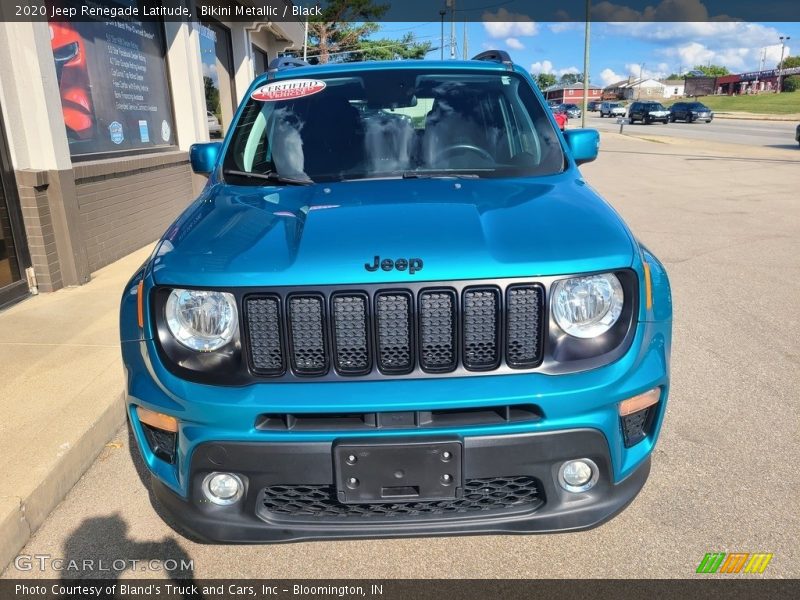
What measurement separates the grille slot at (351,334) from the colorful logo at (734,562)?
1.54 meters

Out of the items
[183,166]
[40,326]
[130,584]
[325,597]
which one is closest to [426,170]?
[325,597]

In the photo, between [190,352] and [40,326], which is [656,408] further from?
[40,326]

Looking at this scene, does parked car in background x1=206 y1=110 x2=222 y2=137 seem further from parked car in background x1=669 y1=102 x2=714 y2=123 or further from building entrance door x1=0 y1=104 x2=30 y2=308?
parked car in background x1=669 y1=102 x2=714 y2=123

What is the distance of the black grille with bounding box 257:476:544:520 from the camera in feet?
7.27

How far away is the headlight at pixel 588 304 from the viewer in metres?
2.19

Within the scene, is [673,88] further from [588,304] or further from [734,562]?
[588,304]

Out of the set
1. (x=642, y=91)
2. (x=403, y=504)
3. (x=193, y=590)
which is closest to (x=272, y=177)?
(x=403, y=504)

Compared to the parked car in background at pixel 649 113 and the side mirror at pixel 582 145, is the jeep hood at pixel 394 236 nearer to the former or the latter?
A: the side mirror at pixel 582 145

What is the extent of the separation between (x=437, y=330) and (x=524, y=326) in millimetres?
283

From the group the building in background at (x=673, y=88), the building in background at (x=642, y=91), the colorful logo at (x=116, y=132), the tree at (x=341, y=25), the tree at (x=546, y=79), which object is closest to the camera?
the colorful logo at (x=116, y=132)

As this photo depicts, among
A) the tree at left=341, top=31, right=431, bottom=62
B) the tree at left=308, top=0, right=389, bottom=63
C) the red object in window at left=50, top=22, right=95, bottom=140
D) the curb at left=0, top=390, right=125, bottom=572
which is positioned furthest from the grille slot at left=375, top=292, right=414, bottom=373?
the tree at left=308, top=0, right=389, bottom=63

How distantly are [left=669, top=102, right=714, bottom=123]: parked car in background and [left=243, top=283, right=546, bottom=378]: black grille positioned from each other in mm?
51674

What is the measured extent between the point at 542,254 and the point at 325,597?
4.82 feet

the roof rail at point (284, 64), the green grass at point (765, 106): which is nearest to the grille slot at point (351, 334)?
the roof rail at point (284, 64)
